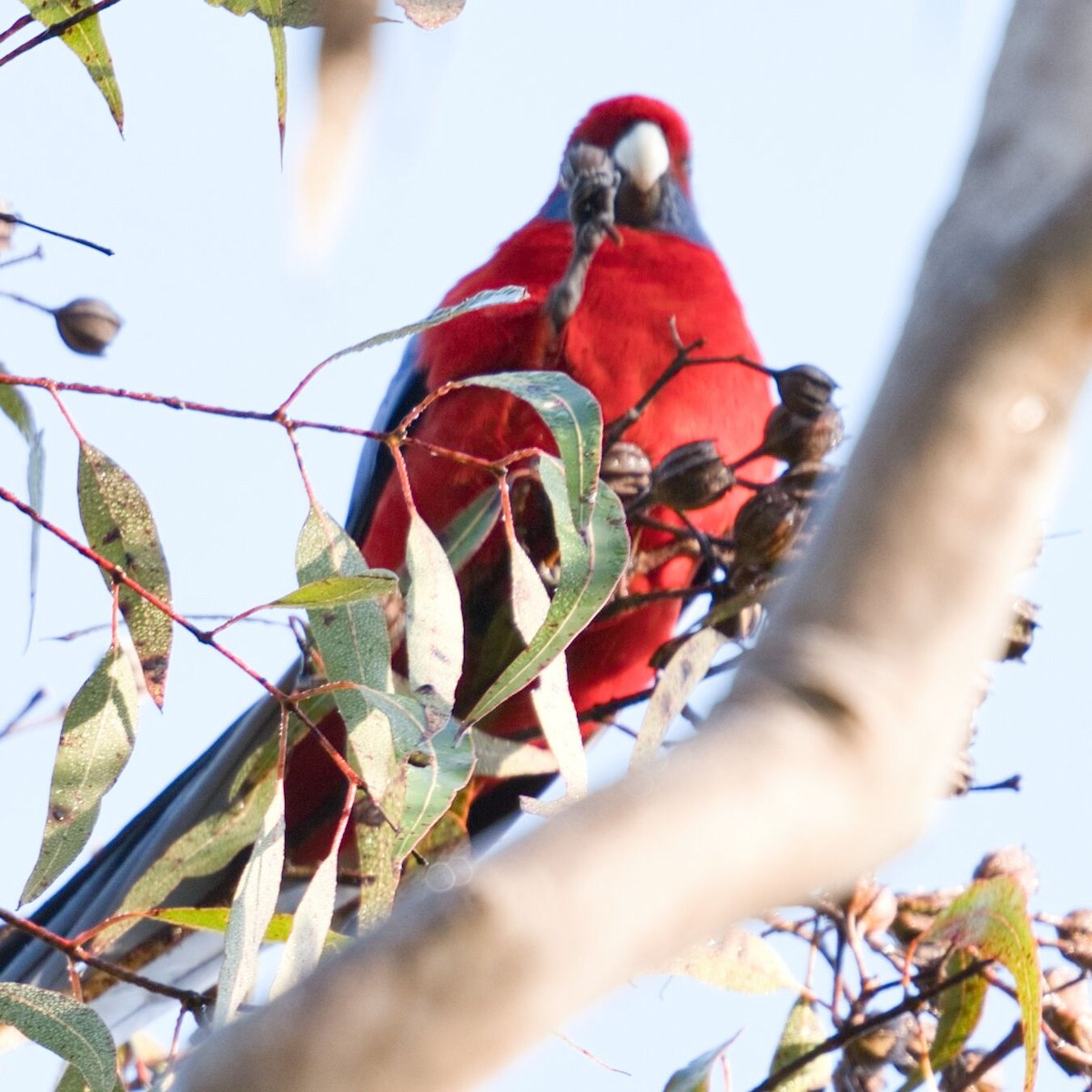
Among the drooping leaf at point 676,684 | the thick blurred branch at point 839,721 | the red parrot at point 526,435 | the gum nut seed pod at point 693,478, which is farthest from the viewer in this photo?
the red parrot at point 526,435

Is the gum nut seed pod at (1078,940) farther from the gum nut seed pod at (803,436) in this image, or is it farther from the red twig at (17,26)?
the red twig at (17,26)

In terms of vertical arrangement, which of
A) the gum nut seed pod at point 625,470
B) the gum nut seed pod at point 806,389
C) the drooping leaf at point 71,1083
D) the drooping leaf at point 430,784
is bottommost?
the drooping leaf at point 71,1083

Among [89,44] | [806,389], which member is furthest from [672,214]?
[89,44]

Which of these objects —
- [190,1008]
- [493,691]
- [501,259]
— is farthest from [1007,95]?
[501,259]

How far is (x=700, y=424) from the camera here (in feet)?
6.19

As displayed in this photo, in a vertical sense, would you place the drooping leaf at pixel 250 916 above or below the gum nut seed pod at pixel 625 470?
below

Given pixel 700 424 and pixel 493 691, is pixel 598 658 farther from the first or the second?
pixel 493 691

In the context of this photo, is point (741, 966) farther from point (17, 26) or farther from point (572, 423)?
point (17, 26)

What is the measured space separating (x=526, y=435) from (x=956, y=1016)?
32.9 inches

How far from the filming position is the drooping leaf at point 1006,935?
102 centimetres

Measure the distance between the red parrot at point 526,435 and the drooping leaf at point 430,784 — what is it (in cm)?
45

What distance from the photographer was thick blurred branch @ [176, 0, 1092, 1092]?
310 millimetres

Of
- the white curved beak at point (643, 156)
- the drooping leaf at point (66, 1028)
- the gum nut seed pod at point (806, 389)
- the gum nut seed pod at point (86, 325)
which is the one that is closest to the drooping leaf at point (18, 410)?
the gum nut seed pod at point (86, 325)

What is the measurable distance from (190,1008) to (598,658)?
2.93ft
